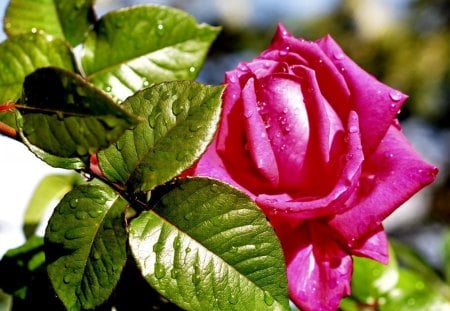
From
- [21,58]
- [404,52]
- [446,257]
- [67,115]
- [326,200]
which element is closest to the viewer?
[67,115]

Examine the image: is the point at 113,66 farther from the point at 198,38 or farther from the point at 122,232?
the point at 122,232

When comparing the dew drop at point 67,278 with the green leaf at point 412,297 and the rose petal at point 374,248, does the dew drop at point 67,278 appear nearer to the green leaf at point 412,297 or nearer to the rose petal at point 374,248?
the rose petal at point 374,248

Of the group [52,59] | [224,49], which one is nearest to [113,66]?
[52,59]

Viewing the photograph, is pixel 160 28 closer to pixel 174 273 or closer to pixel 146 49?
pixel 146 49

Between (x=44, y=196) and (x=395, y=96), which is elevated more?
(x=395, y=96)

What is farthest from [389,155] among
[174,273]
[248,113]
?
[174,273]

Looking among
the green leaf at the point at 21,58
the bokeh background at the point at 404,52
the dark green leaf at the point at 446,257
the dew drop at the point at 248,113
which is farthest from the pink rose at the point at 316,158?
the bokeh background at the point at 404,52
